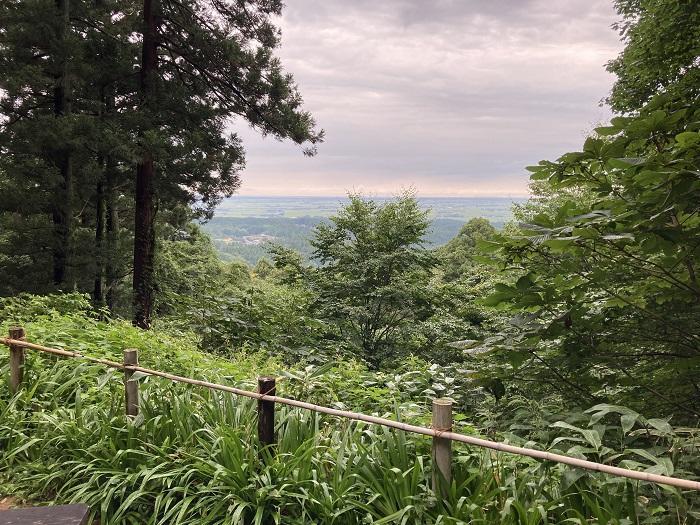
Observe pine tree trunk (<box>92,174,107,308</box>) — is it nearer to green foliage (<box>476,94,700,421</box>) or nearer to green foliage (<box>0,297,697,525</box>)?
green foliage (<box>0,297,697,525</box>)

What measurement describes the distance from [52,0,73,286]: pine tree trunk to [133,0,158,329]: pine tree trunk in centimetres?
148

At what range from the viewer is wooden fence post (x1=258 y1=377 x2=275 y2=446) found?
8.65 feet

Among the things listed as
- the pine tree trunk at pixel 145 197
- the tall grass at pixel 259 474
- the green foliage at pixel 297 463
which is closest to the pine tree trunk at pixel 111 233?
the pine tree trunk at pixel 145 197

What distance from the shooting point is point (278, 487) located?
2.39 metres

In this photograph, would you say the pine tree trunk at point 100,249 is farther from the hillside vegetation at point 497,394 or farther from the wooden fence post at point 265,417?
the wooden fence post at point 265,417

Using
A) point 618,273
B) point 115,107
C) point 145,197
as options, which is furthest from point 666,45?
point 115,107

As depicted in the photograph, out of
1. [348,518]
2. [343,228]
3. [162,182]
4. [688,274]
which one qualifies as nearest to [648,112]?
[688,274]

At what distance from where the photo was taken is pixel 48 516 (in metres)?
2.07

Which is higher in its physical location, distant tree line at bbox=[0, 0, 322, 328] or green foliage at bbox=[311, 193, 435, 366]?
distant tree line at bbox=[0, 0, 322, 328]

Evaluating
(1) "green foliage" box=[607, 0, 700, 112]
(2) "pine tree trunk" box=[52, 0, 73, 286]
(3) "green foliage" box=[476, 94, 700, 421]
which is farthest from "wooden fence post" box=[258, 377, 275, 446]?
(2) "pine tree trunk" box=[52, 0, 73, 286]

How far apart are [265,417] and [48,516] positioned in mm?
1104

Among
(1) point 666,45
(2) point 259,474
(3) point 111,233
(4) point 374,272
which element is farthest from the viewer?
(3) point 111,233

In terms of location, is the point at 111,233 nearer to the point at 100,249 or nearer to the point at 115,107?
the point at 100,249

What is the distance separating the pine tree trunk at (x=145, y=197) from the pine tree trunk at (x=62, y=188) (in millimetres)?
1478
